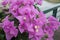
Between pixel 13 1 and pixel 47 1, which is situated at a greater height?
pixel 13 1

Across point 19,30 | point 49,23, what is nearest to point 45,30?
point 49,23

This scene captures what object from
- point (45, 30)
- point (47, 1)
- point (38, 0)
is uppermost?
point (38, 0)

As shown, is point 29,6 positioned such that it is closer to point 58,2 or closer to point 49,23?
point 49,23

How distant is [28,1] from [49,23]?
17 cm

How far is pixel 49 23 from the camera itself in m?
0.84

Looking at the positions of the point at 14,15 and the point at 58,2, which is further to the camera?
the point at 58,2

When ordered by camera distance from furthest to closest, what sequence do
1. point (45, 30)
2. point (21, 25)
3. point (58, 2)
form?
point (58, 2) < point (45, 30) < point (21, 25)

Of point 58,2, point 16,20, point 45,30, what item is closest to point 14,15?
point 16,20

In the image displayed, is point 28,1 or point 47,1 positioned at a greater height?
point 28,1

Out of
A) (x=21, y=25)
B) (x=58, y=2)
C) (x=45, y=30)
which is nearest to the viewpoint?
(x=21, y=25)

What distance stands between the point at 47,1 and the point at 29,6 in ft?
3.60

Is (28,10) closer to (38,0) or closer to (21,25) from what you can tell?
(21,25)

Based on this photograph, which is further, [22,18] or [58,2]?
[58,2]

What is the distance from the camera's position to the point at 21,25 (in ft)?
2.24
